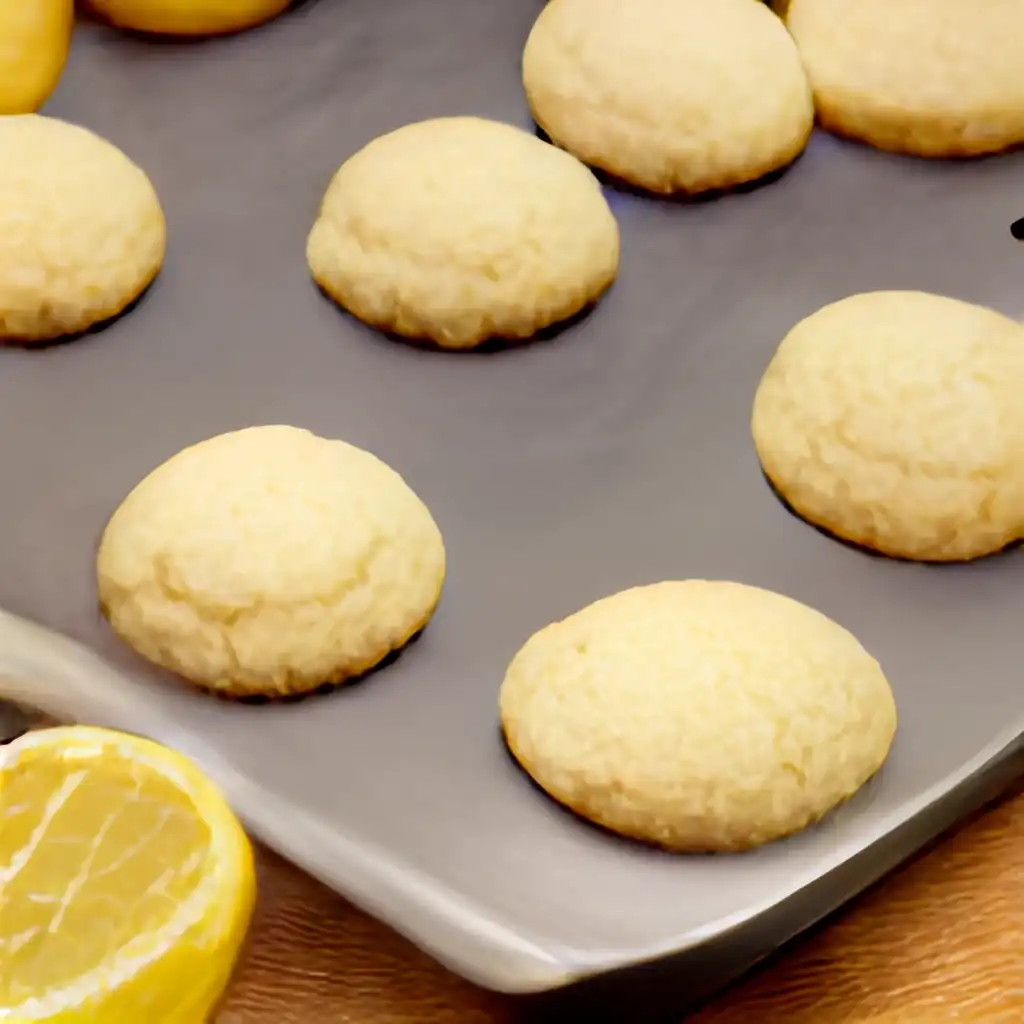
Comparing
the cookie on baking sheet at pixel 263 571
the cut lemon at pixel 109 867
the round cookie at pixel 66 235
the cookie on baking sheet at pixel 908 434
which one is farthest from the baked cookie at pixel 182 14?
the cut lemon at pixel 109 867

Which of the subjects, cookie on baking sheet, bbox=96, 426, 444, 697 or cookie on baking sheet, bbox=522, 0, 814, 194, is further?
cookie on baking sheet, bbox=522, 0, 814, 194

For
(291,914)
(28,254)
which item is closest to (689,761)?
(291,914)

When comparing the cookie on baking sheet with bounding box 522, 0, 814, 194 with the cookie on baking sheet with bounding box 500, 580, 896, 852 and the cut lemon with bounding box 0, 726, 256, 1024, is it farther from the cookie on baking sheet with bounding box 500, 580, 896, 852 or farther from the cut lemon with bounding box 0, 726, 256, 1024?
the cut lemon with bounding box 0, 726, 256, 1024

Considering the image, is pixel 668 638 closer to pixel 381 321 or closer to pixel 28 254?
pixel 381 321

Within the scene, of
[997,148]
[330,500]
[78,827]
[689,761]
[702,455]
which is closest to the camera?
[78,827]

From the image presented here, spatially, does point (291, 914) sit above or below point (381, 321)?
below

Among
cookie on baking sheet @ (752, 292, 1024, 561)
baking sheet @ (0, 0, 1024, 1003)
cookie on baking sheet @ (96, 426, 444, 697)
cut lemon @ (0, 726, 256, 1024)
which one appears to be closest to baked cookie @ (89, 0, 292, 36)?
baking sheet @ (0, 0, 1024, 1003)
